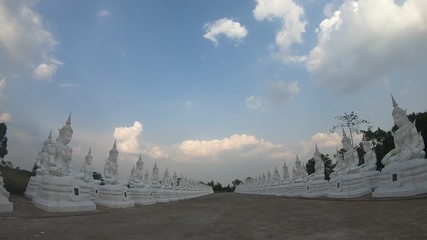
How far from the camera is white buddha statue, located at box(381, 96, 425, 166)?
14260mm

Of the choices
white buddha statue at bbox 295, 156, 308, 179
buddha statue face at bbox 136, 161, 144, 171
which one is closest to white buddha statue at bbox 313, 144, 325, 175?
white buddha statue at bbox 295, 156, 308, 179

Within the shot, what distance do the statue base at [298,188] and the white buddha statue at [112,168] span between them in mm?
13775

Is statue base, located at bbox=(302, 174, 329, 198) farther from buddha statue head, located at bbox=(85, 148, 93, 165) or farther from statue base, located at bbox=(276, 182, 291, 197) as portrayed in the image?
buddha statue head, located at bbox=(85, 148, 93, 165)

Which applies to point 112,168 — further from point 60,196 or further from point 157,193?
point 157,193

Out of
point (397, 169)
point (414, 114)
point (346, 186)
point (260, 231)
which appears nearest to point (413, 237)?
point (260, 231)

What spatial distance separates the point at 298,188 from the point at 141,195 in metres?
12.6

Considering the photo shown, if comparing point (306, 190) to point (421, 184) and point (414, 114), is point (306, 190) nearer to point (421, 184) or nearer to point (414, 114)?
point (421, 184)

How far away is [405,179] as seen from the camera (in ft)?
43.9

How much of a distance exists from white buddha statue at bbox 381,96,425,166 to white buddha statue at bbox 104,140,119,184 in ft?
47.1

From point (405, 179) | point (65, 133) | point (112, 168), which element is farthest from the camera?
point (112, 168)

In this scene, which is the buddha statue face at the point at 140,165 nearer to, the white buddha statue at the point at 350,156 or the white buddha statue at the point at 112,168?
the white buddha statue at the point at 112,168

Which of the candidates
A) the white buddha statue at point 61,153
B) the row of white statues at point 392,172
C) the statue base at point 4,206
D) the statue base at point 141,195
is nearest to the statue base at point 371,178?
the row of white statues at point 392,172

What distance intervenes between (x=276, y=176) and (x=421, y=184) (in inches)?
1360

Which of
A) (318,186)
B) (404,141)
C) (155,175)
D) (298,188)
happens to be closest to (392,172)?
(404,141)
